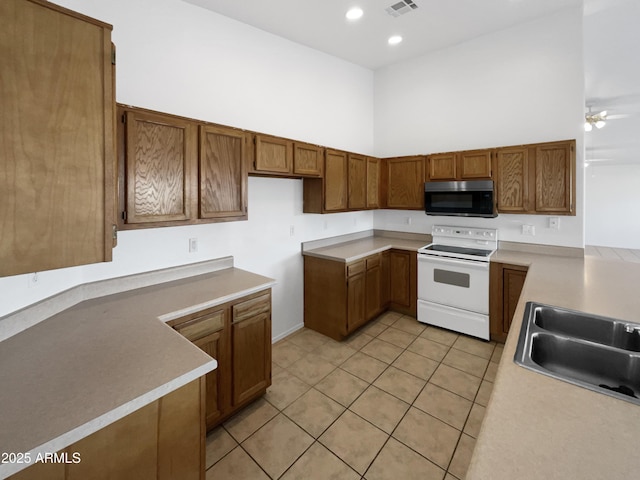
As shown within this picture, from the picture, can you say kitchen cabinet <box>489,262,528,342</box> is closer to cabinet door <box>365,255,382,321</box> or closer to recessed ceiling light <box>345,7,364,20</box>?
cabinet door <box>365,255,382,321</box>

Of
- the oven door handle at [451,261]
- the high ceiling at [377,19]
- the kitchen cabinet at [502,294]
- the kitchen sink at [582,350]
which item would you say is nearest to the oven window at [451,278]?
the oven door handle at [451,261]

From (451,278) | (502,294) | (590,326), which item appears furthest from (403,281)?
(590,326)

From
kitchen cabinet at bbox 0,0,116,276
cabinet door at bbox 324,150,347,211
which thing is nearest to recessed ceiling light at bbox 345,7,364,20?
cabinet door at bbox 324,150,347,211

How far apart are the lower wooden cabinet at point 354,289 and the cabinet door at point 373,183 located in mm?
724

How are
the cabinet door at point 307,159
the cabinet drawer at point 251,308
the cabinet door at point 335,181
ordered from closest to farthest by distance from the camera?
the cabinet drawer at point 251,308
the cabinet door at point 307,159
the cabinet door at point 335,181

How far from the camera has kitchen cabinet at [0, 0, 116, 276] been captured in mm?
960

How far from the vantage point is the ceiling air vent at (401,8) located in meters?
2.77

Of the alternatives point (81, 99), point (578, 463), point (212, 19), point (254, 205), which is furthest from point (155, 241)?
point (578, 463)

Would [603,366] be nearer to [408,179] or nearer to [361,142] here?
[408,179]

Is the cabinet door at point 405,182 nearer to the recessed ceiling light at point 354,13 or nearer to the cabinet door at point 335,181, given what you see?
the cabinet door at point 335,181

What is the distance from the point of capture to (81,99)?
1.11 meters

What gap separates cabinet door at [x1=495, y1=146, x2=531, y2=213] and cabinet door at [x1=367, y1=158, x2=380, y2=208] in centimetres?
143

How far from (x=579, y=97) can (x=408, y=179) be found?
6.13 feet

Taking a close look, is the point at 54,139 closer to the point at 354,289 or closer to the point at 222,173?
the point at 222,173
